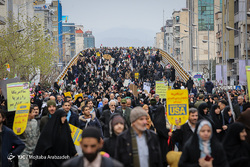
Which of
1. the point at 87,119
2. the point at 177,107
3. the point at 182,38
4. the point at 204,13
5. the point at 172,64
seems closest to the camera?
the point at 87,119

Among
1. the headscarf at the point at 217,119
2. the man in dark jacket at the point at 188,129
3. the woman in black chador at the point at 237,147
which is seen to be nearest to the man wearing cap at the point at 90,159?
the woman in black chador at the point at 237,147

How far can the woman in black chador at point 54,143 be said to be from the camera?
959 centimetres

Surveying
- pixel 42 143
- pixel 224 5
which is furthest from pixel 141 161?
pixel 224 5

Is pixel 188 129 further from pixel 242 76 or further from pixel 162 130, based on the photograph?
pixel 242 76

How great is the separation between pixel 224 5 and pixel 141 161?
58.2 meters

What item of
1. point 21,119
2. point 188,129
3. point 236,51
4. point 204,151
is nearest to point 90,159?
point 204,151

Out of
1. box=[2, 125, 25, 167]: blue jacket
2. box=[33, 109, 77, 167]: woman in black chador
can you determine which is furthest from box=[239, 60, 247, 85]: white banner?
box=[2, 125, 25, 167]: blue jacket

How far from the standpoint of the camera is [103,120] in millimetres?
13242

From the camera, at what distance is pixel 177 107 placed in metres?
12.2

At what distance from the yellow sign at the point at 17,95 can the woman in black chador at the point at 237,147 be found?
6.79 meters

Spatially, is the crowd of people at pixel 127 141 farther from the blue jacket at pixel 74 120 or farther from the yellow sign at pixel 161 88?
the yellow sign at pixel 161 88

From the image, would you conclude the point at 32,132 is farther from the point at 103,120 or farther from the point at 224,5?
the point at 224,5

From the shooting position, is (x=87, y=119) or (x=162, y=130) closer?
(x=87, y=119)

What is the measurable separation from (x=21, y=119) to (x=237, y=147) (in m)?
5.26
